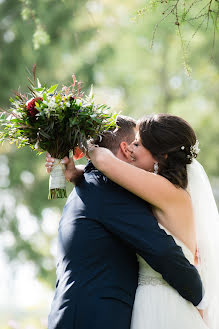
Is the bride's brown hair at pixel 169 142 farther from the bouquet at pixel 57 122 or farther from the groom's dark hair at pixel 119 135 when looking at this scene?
the bouquet at pixel 57 122

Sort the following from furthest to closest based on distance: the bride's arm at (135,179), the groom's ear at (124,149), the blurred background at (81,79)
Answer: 1. the blurred background at (81,79)
2. the groom's ear at (124,149)
3. the bride's arm at (135,179)

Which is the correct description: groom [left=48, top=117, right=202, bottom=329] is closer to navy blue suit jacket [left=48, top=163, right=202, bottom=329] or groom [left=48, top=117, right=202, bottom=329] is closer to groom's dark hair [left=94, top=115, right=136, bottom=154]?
navy blue suit jacket [left=48, top=163, right=202, bottom=329]

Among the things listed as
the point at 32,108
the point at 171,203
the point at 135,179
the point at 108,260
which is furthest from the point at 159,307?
the point at 32,108

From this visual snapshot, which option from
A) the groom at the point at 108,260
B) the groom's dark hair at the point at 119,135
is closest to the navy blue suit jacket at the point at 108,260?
the groom at the point at 108,260

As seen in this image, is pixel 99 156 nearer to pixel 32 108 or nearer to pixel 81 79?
pixel 32 108

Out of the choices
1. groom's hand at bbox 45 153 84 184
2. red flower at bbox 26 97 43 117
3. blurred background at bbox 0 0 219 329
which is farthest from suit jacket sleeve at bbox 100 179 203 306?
→ blurred background at bbox 0 0 219 329

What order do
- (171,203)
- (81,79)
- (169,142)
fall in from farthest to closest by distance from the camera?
(81,79)
(169,142)
(171,203)

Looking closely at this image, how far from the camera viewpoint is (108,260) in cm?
309

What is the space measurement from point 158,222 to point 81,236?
0.50 m

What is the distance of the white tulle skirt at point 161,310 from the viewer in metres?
3.14

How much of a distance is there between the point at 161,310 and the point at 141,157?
985 millimetres

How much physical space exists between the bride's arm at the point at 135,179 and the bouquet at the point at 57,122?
0.41 feet

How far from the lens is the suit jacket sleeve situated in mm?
3047

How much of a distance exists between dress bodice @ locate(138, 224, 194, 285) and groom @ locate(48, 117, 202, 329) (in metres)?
0.06
